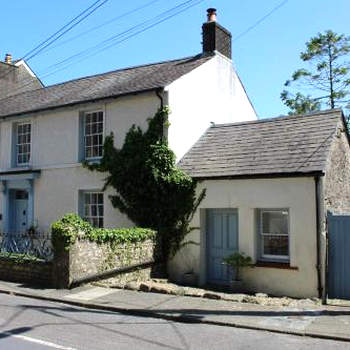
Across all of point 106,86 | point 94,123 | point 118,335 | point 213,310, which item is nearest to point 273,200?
point 213,310

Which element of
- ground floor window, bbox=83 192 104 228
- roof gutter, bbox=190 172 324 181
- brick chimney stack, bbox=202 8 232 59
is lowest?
ground floor window, bbox=83 192 104 228

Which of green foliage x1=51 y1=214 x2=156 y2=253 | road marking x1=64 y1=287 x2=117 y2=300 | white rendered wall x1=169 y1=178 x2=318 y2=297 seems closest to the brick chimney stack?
white rendered wall x1=169 y1=178 x2=318 y2=297

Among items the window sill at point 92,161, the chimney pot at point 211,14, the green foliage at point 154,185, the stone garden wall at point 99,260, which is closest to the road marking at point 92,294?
the stone garden wall at point 99,260

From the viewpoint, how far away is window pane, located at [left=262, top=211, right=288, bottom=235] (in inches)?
537

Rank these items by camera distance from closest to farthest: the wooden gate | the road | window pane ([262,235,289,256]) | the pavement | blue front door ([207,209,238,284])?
the road → the pavement → the wooden gate → window pane ([262,235,289,256]) → blue front door ([207,209,238,284])

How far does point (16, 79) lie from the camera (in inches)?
1137

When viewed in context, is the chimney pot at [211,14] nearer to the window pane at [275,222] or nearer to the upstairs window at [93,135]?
the upstairs window at [93,135]

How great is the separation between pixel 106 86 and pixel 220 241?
26.4 ft

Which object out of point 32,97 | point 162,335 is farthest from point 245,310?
point 32,97

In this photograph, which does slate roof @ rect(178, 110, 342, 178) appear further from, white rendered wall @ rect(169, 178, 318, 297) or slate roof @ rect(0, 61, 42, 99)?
slate roof @ rect(0, 61, 42, 99)

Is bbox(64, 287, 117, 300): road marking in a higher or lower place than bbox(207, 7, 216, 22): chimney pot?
lower

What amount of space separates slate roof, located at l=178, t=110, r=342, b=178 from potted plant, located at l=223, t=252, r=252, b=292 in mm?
2220

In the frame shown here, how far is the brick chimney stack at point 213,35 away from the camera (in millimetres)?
19062

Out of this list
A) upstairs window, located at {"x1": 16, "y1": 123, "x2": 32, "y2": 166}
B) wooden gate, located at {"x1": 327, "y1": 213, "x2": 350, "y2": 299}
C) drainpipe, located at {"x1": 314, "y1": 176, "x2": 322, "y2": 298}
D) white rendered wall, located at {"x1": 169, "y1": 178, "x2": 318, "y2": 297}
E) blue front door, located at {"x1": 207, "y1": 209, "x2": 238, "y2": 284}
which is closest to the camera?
wooden gate, located at {"x1": 327, "y1": 213, "x2": 350, "y2": 299}
